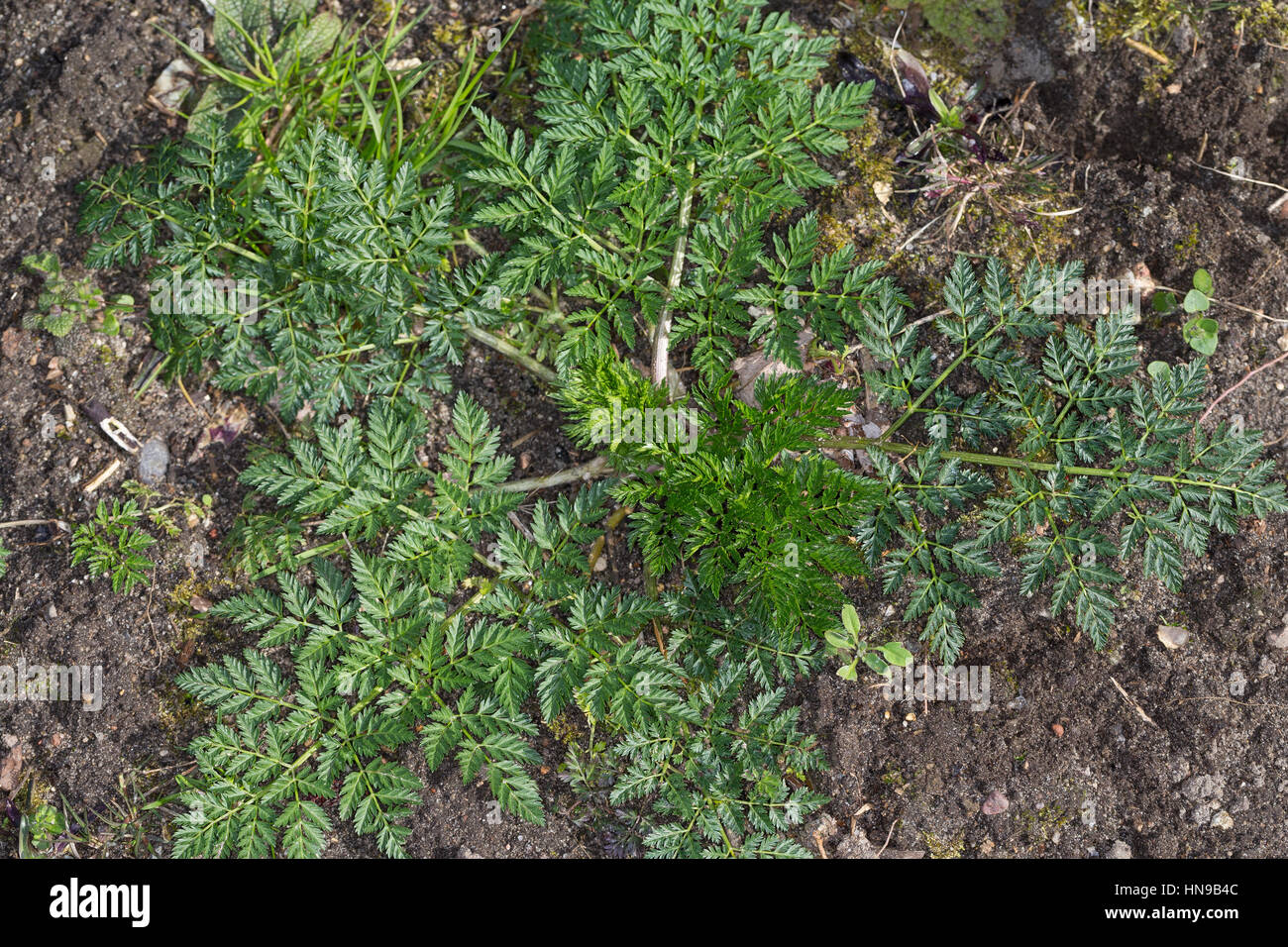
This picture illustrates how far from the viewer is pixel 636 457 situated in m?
3.27

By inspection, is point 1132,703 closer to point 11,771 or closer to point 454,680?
point 454,680

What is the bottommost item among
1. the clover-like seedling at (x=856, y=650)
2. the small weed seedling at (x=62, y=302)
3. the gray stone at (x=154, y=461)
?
the clover-like seedling at (x=856, y=650)

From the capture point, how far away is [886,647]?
11.4 feet

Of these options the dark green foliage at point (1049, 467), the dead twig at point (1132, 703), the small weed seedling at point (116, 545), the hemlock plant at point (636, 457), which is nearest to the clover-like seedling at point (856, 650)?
the hemlock plant at point (636, 457)

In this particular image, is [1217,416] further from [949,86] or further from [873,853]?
[873,853]

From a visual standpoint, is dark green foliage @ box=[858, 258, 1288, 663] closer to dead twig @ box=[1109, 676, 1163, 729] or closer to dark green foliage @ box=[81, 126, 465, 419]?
dead twig @ box=[1109, 676, 1163, 729]

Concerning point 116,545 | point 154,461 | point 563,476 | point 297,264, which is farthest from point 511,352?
point 116,545

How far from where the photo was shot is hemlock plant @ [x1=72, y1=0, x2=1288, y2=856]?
10.7ft

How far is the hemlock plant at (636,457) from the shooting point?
326 centimetres

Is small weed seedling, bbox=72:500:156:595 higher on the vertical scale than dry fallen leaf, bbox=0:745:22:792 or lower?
higher

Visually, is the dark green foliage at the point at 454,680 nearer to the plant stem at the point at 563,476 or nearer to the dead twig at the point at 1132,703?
the plant stem at the point at 563,476

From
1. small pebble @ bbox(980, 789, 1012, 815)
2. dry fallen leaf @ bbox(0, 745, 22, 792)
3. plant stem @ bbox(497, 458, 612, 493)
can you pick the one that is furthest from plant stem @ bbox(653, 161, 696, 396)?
dry fallen leaf @ bbox(0, 745, 22, 792)
